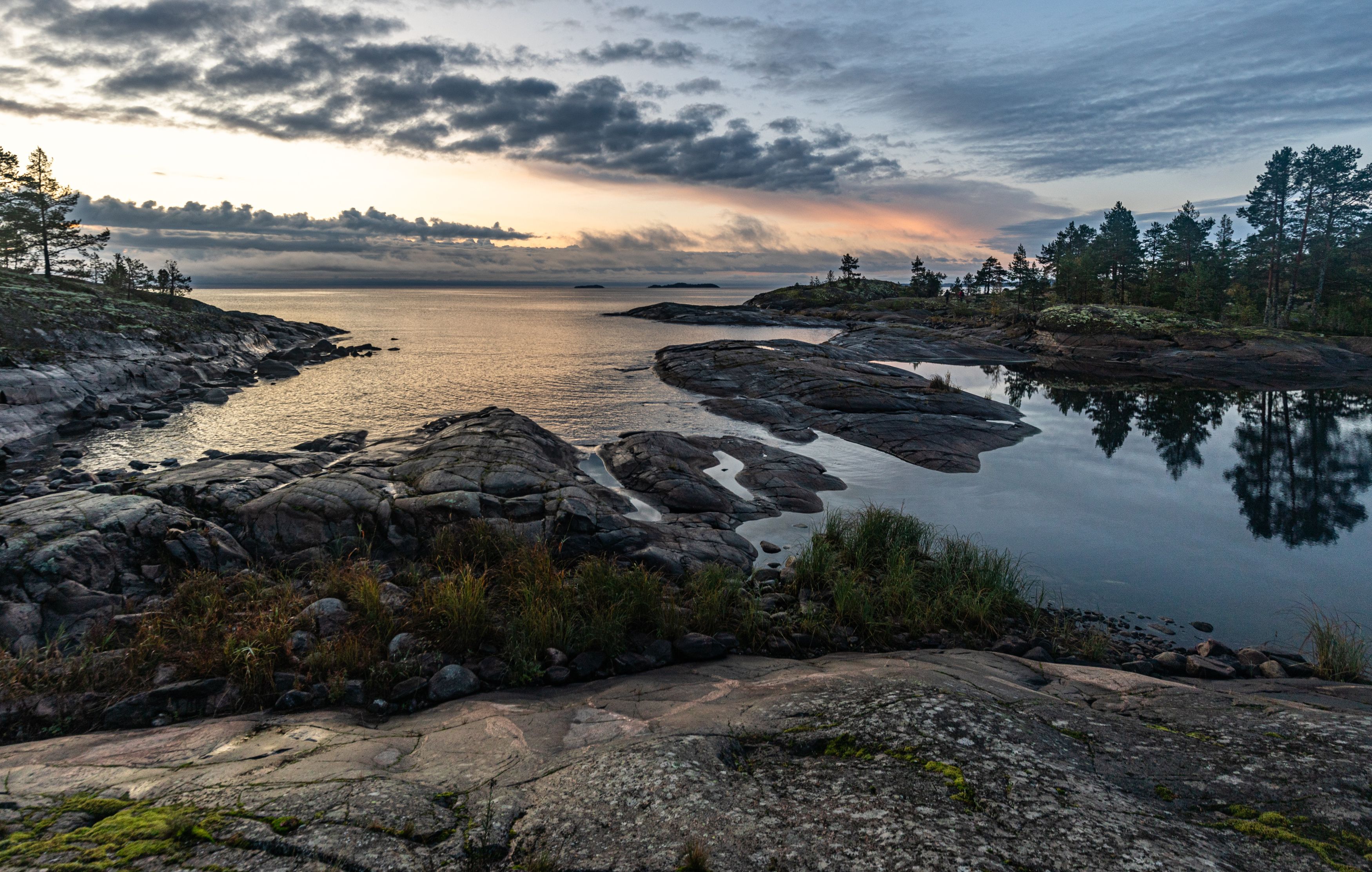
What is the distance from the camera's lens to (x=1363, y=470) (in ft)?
80.6

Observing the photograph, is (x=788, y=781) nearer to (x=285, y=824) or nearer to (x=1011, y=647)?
(x=285, y=824)

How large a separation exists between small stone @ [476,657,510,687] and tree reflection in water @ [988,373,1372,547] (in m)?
21.8

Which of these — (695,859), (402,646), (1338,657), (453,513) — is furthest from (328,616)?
(1338,657)

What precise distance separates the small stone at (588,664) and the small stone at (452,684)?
1.30 meters

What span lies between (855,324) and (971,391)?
228 feet

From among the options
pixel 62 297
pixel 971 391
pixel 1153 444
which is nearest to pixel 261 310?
pixel 62 297

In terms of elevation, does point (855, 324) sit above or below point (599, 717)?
above

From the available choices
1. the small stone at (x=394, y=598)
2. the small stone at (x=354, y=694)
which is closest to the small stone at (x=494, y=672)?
the small stone at (x=354, y=694)

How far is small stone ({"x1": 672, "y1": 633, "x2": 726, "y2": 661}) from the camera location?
30.0 ft

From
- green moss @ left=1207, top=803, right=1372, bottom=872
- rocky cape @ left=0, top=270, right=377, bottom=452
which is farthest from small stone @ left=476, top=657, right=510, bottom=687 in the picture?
rocky cape @ left=0, top=270, right=377, bottom=452

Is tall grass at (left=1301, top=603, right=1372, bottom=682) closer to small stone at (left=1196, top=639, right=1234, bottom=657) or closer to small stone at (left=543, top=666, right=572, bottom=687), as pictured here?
small stone at (left=1196, top=639, right=1234, bottom=657)

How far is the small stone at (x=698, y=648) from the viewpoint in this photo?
9133 mm

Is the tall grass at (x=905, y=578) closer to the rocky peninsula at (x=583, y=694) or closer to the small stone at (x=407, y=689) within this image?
the rocky peninsula at (x=583, y=694)

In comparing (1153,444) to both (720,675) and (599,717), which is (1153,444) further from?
(599,717)
